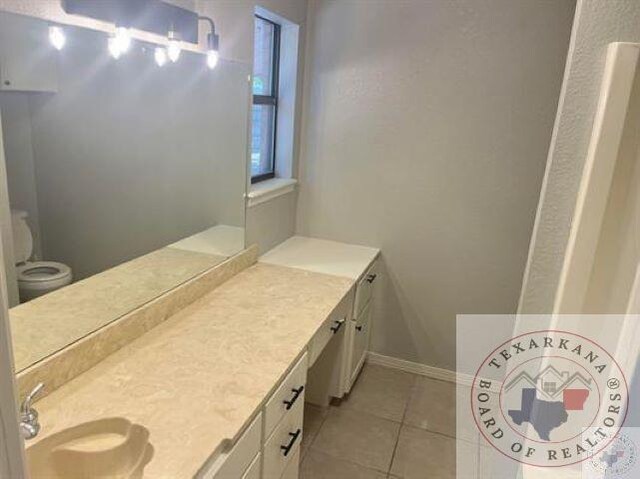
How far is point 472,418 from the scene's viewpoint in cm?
270

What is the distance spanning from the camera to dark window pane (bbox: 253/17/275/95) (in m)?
2.54

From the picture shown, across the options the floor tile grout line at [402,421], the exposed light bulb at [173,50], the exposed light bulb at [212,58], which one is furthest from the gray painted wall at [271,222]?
the floor tile grout line at [402,421]

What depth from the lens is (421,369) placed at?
2.97 metres

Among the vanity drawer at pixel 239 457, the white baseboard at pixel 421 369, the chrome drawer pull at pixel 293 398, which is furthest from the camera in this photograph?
the white baseboard at pixel 421 369

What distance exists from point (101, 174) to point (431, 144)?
1738 millimetres

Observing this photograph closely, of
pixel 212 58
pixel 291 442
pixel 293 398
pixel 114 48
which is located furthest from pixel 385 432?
pixel 114 48

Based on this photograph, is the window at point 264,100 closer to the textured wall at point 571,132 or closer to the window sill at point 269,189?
the window sill at point 269,189

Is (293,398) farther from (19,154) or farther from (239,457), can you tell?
(19,154)

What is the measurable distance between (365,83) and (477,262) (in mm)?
1212

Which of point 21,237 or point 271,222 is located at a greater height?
point 21,237

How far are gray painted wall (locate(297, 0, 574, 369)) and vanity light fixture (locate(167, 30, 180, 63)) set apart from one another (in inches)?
43.5

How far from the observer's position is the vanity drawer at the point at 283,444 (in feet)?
4.88

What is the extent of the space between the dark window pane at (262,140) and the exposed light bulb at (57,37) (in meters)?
1.31

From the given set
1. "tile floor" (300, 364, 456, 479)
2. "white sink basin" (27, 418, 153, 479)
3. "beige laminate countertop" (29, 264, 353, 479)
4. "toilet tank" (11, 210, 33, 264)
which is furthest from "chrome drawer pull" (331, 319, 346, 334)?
"toilet tank" (11, 210, 33, 264)
